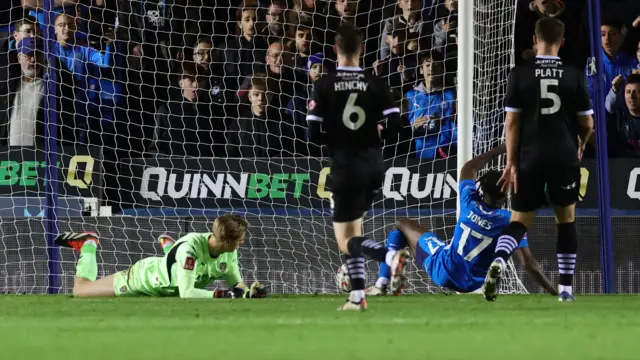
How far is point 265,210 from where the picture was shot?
37.5ft

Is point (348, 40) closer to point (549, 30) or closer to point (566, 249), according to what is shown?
point (549, 30)

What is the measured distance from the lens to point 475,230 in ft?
30.3

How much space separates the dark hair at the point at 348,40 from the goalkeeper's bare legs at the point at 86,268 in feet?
12.6

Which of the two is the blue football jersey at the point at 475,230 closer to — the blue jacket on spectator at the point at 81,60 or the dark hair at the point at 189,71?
the dark hair at the point at 189,71

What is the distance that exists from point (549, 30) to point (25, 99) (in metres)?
5.87

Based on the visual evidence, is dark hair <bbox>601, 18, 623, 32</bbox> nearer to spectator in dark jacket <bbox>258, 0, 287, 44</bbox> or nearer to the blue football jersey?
spectator in dark jacket <bbox>258, 0, 287, 44</bbox>

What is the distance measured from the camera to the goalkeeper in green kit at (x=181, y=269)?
9672 mm

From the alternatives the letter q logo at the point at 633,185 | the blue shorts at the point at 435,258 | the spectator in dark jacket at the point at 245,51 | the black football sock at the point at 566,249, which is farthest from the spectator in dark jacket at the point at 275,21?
the black football sock at the point at 566,249

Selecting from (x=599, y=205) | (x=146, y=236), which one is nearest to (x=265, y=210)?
(x=146, y=236)

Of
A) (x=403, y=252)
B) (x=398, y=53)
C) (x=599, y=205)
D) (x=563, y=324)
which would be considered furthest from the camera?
(x=398, y=53)

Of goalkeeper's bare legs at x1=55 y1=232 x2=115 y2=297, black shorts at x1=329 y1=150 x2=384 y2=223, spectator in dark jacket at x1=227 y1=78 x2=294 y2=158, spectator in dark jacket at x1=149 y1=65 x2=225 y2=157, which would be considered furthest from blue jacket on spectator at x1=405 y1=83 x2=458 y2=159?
black shorts at x1=329 y1=150 x2=384 y2=223

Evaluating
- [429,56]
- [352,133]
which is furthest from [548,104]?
[429,56]

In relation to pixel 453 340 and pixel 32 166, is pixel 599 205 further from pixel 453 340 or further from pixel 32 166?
pixel 453 340

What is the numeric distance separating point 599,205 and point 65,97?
490 cm
